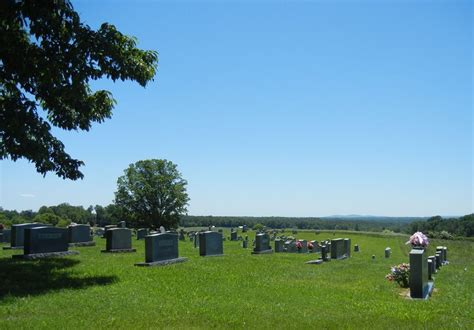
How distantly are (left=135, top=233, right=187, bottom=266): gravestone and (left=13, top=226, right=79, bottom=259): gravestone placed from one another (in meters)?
3.59

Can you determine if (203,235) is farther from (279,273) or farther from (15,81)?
(15,81)

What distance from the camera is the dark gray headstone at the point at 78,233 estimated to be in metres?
23.1

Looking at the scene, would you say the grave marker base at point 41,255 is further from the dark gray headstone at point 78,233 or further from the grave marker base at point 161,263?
the dark gray headstone at point 78,233

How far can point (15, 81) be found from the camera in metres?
11.1

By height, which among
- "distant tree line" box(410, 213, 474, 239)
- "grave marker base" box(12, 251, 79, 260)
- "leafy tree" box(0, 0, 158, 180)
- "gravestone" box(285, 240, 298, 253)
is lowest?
"distant tree line" box(410, 213, 474, 239)

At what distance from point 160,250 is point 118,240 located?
4932mm

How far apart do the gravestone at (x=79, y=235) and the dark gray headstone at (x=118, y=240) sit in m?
Result: 3.70

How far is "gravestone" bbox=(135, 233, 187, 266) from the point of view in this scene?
616 inches

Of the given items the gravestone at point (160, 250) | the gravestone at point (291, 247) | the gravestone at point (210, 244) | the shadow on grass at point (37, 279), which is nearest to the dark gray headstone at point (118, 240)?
the gravestone at point (210, 244)

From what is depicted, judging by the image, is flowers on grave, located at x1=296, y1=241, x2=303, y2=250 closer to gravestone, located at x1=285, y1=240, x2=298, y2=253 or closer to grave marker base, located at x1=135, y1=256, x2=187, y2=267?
gravestone, located at x1=285, y1=240, x2=298, y2=253

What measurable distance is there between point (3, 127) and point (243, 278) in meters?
7.32

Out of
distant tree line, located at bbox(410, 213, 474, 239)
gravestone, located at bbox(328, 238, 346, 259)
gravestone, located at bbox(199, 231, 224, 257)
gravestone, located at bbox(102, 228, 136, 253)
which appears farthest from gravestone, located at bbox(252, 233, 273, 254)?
distant tree line, located at bbox(410, 213, 474, 239)

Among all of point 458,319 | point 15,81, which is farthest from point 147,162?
point 458,319

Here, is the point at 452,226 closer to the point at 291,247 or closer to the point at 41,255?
the point at 291,247
